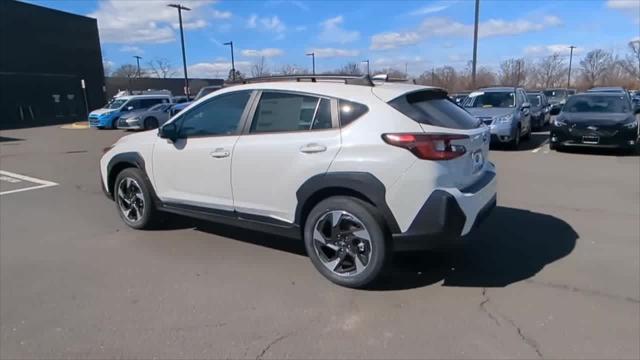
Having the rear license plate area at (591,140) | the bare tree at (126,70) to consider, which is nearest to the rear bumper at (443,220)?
the rear license plate area at (591,140)

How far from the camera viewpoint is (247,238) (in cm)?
477

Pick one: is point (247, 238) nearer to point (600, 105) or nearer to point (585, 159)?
point (585, 159)

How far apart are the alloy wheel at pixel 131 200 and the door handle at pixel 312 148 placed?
242 cm

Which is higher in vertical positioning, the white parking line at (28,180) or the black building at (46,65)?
the black building at (46,65)

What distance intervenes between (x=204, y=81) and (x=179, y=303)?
68313 millimetres

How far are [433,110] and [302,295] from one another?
1.89 meters

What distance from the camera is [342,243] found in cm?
352

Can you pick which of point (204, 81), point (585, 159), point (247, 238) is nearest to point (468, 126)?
point (247, 238)

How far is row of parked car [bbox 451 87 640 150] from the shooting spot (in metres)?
9.86

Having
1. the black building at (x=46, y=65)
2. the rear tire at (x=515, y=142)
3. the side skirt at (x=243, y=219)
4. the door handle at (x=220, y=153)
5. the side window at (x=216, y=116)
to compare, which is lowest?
the rear tire at (x=515, y=142)

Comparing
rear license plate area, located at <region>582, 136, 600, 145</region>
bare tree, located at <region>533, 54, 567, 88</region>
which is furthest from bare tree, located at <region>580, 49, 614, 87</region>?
rear license plate area, located at <region>582, 136, 600, 145</region>

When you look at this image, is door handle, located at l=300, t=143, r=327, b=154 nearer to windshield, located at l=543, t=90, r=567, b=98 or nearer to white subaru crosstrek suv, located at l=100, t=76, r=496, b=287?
white subaru crosstrek suv, located at l=100, t=76, r=496, b=287

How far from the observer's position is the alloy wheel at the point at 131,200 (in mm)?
4957

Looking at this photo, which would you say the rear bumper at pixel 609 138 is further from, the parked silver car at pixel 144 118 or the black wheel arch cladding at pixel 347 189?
the parked silver car at pixel 144 118
